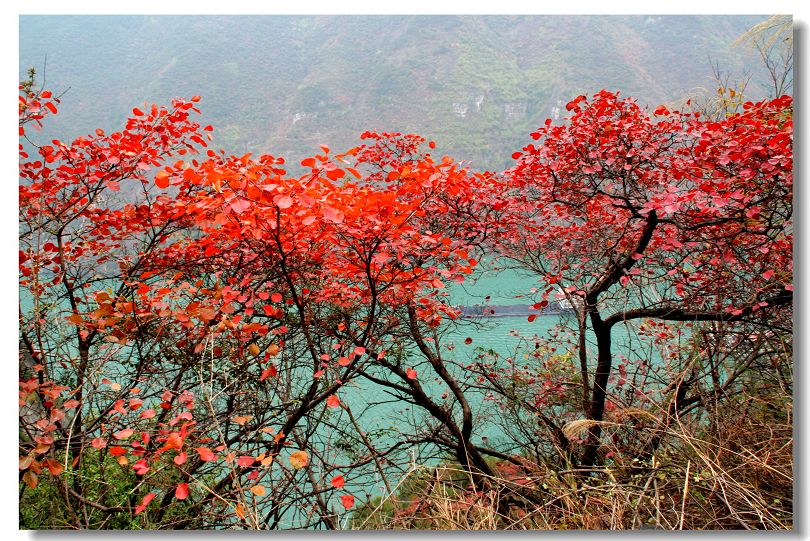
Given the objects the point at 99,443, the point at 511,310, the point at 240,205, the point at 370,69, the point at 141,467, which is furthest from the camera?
the point at 511,310

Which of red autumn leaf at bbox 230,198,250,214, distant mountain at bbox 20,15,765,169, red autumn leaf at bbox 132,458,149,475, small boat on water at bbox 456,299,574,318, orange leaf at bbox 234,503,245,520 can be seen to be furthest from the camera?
→ small boat on water at bbox 456,299,574,318

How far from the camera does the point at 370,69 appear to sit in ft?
7.88

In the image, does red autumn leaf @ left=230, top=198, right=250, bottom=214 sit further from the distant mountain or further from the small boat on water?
the small boat on water

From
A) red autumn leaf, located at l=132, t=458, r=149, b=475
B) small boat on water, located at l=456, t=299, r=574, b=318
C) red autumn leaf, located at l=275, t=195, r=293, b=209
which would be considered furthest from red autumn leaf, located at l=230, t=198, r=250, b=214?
small boat on water, located at l=456, t=299, r=574, b=318

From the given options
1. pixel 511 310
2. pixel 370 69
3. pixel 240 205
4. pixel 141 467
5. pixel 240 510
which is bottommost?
pixel 240 510

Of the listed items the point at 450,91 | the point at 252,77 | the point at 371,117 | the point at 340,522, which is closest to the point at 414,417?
the point at 340,522

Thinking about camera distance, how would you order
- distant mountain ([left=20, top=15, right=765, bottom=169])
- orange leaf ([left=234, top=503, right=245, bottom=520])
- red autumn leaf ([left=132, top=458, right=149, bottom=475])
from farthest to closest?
distant mountain ([left=20, top=15, right=765, bottom=169])
orange leaf ([left=234, top=503, right=245, bottom=520])
red autumn leaf ([left=132, top=458, right=149, bottom=475])

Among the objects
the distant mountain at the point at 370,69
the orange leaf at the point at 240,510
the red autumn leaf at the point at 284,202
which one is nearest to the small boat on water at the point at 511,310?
the distant mountain at the point at 370,69

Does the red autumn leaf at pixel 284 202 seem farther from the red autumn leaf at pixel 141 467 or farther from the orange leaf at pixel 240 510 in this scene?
the orange leaf at pixel 240 510

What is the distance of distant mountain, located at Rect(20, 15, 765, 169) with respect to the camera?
5.95 feet

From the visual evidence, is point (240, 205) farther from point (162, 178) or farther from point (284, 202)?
point (162, 178)

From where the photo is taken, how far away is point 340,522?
4.85 feet

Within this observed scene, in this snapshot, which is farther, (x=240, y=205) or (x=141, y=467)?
→ (x=141, y=467)

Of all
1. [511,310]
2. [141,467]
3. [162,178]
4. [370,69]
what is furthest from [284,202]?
[511,310]
